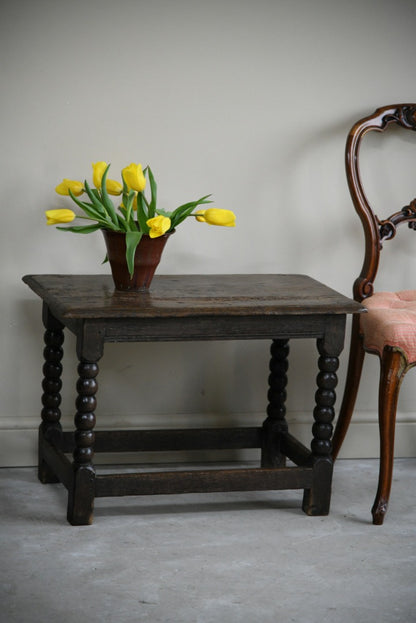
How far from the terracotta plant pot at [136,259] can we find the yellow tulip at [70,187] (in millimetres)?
222

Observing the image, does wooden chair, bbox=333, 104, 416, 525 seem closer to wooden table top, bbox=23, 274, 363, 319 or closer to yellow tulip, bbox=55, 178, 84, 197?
wooden table top, bbox=23, 274, 363, 319

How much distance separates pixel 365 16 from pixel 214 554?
1683mm

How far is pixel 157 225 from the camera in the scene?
7.38 feet

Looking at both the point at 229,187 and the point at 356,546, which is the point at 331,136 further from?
the point at 356,546

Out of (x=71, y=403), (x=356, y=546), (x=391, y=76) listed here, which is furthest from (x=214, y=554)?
(x=391, y=76)

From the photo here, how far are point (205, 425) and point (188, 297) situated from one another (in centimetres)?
67

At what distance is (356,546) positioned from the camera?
225cm

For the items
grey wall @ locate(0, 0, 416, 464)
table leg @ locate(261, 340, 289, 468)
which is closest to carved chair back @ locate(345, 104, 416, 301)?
grey wall @ locate(0, 0, 416, 464)

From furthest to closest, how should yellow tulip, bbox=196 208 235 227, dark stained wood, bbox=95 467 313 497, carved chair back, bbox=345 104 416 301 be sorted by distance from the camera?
1. carved chair back, bbox=345 104 416 301
2. yellow tulip, bbox=196 208 235 227
3. dark stained wood, bbox=95 467 313 497

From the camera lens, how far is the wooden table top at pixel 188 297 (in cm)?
218

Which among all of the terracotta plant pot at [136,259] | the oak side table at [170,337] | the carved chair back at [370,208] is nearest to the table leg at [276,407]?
the oak side table at [170,337]

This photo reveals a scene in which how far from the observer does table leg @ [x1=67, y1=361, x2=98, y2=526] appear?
2.22m

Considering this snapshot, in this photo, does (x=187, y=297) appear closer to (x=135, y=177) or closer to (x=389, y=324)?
(x=135, y=177)

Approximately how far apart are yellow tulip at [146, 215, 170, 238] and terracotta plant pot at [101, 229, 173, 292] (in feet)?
0.16
